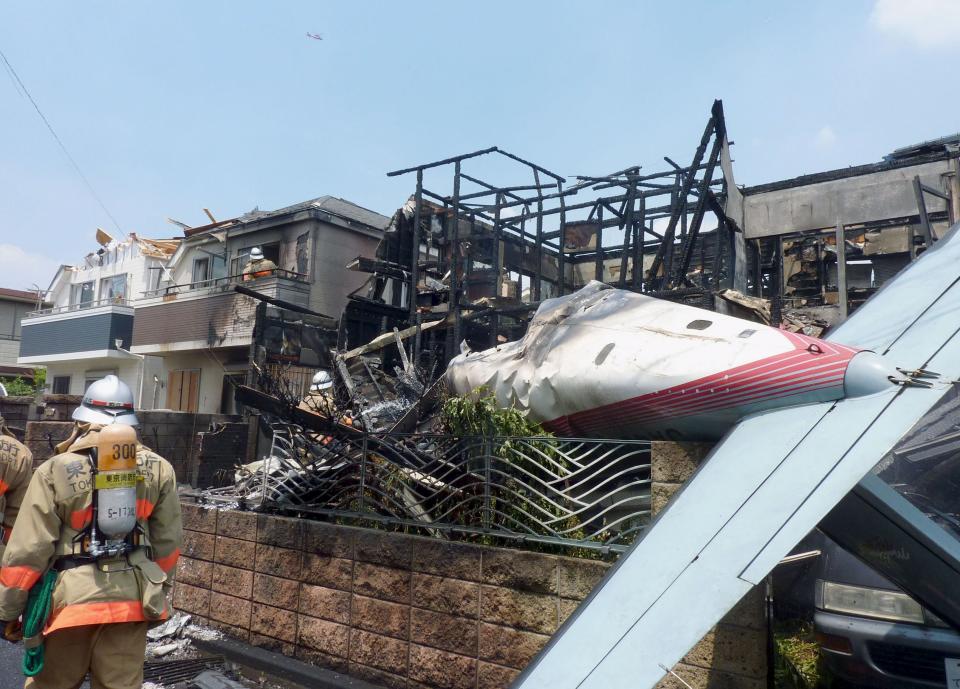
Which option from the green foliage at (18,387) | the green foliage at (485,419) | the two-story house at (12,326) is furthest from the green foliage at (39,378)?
the green foliage at (485,419)

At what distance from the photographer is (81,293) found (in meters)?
27.5

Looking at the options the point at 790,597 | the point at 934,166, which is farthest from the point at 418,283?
the point at 790,597

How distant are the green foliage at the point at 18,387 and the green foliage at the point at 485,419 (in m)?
27.2

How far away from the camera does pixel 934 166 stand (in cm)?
997

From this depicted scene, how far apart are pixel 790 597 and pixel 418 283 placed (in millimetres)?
9926

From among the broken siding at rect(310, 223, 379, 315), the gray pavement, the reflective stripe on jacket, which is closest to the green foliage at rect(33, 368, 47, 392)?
the broken siding at rect(310, 223, 379, 315)

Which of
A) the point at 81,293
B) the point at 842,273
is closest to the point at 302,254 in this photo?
the point at 842,273

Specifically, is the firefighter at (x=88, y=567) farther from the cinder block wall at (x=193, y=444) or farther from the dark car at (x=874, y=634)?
the cinder block wall at (x=193, y=444)

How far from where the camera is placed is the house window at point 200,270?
20531mm

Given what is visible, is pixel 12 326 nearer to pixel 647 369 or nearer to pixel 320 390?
pixel 320 390

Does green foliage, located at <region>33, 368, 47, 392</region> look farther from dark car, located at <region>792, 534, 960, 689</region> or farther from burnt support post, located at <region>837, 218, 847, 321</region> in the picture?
dark car, located at <region>792, 534, 960, 689</region>

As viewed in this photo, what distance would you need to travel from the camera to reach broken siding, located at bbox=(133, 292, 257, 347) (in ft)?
56.5

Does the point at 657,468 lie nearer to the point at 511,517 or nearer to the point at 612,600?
the point at 511,517

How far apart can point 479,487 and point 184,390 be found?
1761cm
